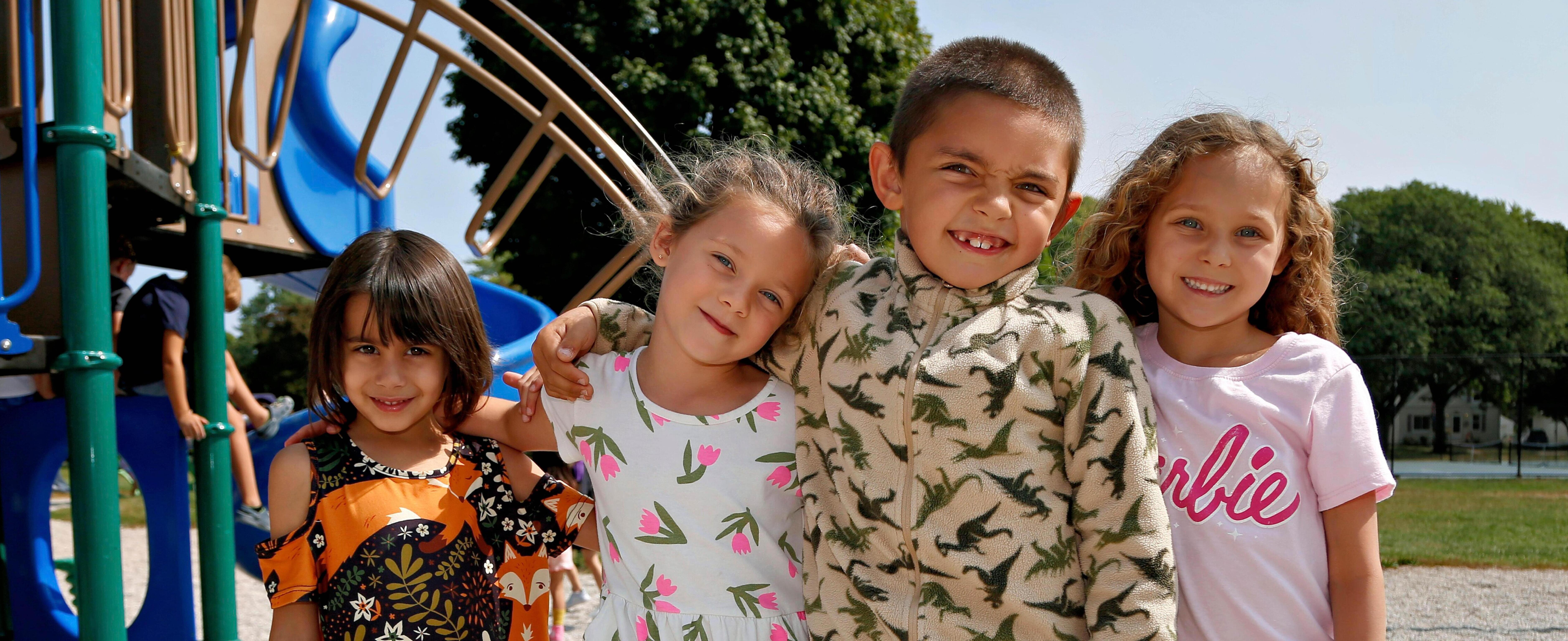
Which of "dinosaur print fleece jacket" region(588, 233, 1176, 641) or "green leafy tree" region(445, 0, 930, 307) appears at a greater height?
"green leafy tree" region(445, 0, 930, 307)

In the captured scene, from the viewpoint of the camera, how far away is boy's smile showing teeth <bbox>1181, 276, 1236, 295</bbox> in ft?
5.53

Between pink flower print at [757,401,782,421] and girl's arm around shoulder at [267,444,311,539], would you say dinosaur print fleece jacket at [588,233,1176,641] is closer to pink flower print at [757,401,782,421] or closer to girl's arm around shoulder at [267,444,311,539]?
pink flower print at [757,401,782,421]

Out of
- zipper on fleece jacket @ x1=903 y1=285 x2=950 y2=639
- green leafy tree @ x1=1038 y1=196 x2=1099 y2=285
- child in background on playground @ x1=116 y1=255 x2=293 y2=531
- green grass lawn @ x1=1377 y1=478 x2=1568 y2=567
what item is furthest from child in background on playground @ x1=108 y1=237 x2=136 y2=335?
green grass lawn @ x1=1377 y1=478 x2=1568 y2=567

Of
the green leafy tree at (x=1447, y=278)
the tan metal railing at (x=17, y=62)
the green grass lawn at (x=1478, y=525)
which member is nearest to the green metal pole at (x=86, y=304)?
the tan metal railing at (x=17, y=62)

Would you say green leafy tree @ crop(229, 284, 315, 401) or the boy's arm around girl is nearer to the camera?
the boy's arm around girl

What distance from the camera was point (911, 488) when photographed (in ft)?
5.16

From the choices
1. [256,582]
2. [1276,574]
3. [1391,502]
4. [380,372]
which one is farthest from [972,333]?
[1391,502]

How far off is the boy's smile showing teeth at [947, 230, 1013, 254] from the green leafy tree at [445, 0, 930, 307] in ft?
30.1

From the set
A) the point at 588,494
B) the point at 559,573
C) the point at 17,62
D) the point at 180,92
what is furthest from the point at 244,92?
the point at 588,494

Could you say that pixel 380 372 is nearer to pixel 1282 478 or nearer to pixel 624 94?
pixel 1282 478

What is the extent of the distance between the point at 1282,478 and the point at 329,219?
4271 mm

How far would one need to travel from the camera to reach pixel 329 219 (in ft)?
15.3

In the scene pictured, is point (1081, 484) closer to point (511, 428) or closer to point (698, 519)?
point (698, 519)

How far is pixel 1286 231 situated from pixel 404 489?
1619mm
